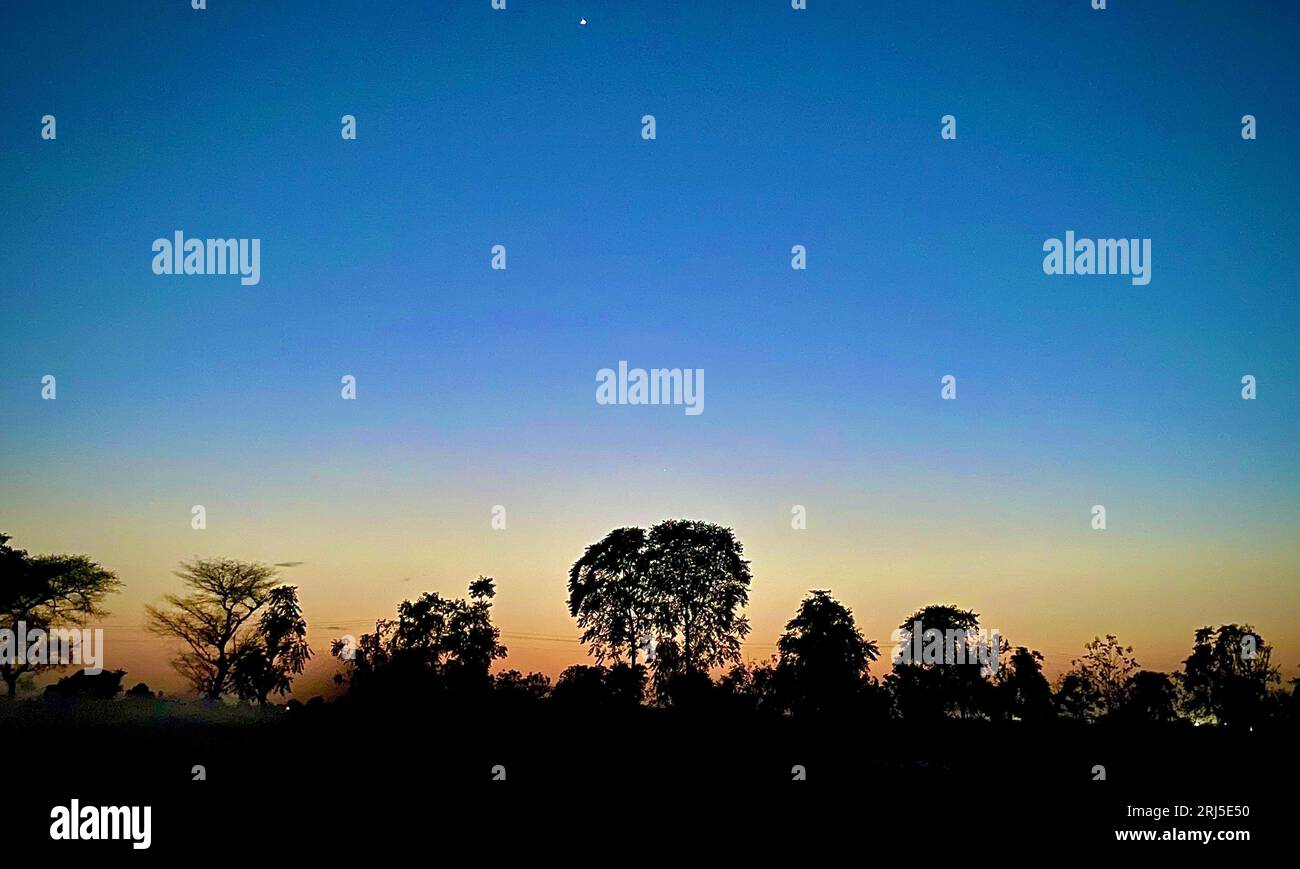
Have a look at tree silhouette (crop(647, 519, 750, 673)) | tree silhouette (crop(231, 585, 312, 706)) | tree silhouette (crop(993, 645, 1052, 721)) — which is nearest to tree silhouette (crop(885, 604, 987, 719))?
tree silhouette (crop(993, 645, 1052, 721))

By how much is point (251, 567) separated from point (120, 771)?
157 ft

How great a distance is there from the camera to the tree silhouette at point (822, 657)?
8069cm

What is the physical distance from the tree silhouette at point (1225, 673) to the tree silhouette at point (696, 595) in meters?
61.7

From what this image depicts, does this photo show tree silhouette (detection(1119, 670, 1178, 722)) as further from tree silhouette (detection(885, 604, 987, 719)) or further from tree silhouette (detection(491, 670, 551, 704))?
tree silhouette (detection(491, 670, 551, 704))

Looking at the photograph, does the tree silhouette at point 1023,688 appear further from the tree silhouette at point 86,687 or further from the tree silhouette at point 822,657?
the tree silhouette at point 86,687

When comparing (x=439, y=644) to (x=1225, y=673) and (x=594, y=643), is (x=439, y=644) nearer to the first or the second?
(x=594, y=643)

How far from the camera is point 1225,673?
331ft

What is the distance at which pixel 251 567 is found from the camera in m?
83.6

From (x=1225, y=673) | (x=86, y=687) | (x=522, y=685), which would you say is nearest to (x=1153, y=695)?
(x=1225, y=673)
